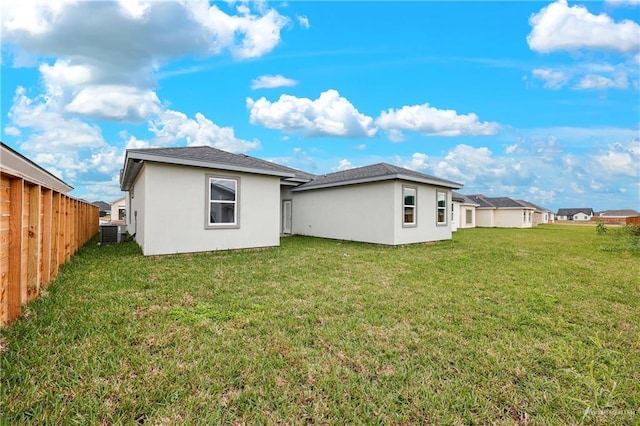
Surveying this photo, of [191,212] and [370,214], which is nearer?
[191,212]

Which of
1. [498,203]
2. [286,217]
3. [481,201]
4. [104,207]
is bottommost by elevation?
[286,217]

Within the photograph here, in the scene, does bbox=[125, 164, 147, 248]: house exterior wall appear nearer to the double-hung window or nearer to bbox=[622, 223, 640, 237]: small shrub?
the double-hung window

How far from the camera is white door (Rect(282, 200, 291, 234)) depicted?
16.0m

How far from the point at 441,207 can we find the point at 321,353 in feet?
40.2

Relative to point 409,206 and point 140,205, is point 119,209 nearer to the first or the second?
point 140,205

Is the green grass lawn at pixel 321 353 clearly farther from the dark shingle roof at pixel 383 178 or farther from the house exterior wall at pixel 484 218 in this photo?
the house exterior wall at pixel 484 218

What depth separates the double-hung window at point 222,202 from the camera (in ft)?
29.1

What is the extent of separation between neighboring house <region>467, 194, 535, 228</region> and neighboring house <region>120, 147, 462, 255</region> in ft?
70.7

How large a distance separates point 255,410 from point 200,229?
24.5 ft

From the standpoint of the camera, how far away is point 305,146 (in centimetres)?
1844

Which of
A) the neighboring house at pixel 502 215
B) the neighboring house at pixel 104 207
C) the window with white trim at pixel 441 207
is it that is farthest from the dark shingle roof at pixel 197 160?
the neighboring house at pixel 104 207

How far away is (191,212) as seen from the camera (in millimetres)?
8555

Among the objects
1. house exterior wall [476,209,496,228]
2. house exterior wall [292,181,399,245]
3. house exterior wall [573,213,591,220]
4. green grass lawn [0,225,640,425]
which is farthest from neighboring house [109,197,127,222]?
house exterior wall [573,213,591,220]

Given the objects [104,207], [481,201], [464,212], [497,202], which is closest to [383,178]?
[464,212]
